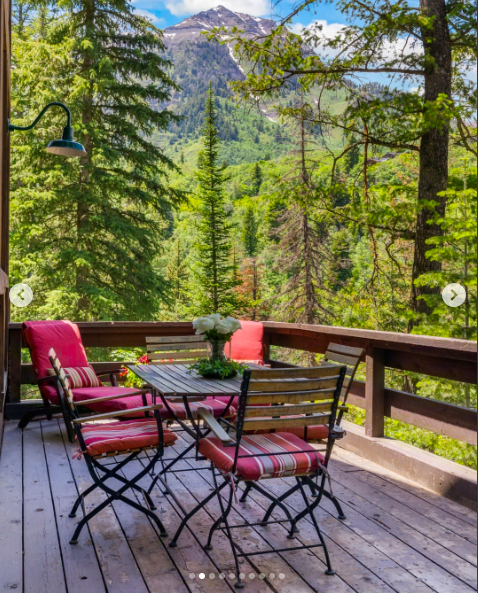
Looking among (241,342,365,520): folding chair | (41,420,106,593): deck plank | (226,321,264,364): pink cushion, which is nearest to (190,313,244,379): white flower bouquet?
(241,342,365,520): folding chair

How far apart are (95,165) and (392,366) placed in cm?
1124

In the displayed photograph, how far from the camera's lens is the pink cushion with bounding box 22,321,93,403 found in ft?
15.4

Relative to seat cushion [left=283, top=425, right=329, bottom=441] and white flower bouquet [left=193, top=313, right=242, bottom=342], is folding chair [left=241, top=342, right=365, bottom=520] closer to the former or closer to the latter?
seat cushion [left=283, top=425, right=329, bottom=441]

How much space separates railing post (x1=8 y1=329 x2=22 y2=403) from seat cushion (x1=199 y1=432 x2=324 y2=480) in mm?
3005

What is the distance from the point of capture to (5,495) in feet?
10.1

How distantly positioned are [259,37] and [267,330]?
17.4ft

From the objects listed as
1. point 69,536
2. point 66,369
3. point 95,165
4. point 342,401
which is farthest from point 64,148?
point 95,165

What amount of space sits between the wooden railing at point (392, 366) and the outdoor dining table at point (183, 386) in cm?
101

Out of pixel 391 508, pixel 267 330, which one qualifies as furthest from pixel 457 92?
pixel 391 508

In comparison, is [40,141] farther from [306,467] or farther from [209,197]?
[306,467]

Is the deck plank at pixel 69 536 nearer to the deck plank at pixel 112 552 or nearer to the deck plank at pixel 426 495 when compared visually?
the deck plank at pixel 112 552

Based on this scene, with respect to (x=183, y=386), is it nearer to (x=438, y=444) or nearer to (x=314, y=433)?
(x=314, y=433)

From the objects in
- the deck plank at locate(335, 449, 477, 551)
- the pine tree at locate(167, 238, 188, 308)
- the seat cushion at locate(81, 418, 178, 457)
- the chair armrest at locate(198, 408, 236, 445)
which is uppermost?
the pine tree at locate(167, 238, 188, 308)

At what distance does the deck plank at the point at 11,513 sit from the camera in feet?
7.10
